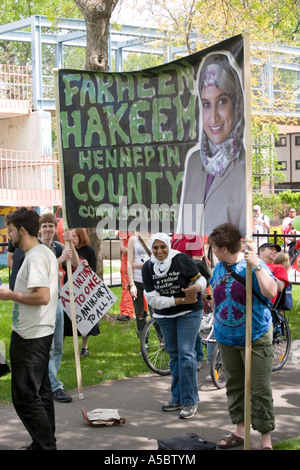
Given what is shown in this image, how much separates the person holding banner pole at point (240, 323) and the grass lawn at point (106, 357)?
2860 mm

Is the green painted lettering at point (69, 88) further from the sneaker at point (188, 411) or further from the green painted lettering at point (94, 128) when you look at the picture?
the sneaker at point (188, 411)

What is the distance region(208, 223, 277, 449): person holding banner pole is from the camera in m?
6.07

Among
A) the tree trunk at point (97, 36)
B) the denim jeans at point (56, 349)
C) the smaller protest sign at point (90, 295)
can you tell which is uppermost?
the tree trunk at point (97, 36)

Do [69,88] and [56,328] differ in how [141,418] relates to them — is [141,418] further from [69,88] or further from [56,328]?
[69,88]

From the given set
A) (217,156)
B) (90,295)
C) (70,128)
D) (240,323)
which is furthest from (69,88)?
(240,323)

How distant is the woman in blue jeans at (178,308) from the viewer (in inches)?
291

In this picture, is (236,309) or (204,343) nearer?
(236,309)

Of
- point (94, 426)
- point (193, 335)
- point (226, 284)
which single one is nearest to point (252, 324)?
point (226, 284)

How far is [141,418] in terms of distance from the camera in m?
7.41

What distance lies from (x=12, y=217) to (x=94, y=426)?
87.5 inches

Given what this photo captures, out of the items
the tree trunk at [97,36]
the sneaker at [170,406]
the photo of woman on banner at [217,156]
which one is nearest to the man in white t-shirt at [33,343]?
the photo of woman on banner at [217,156]

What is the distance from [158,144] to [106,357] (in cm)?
377

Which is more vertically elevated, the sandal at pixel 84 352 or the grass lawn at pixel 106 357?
the sandal at pixel 84 352

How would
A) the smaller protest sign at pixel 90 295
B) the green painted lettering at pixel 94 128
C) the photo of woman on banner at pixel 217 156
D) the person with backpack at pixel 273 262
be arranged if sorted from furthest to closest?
the person with backpack at pixel 273 262
the smaller protest sign at pixel 90 295
the green painted lettering at pixel 94 128
the photo of woman on banner at pixel 217 156
